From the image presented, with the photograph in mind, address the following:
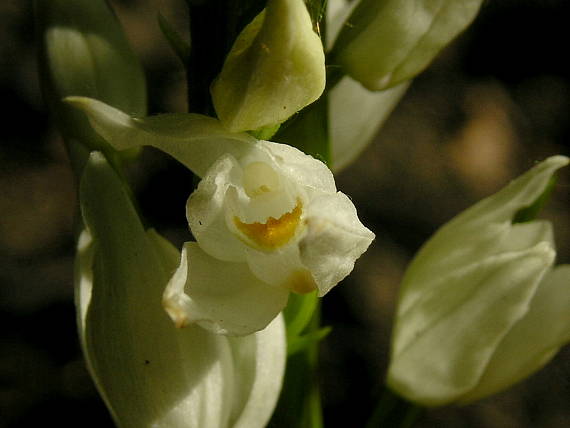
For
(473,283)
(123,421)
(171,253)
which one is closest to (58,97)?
(171,253)

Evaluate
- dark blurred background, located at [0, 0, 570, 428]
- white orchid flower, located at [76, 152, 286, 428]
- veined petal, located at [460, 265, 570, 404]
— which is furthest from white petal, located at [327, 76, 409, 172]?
dark blurred background, located at [0, 0, 570, 428]

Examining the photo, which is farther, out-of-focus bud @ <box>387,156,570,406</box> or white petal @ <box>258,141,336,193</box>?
out-of-focus bud @ <box>387,156,570,406</box>

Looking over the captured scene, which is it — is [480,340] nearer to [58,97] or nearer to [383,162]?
[58,97]

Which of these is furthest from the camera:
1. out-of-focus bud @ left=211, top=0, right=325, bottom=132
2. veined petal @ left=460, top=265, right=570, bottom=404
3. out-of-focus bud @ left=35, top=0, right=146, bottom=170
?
veined petal @ left=460, top=265, right=570, bottom=404

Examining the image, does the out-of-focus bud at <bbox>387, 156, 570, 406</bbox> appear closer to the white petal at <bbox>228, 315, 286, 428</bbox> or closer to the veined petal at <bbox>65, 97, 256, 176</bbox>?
the white petal at <bbox>228, 315, 286, 428</bbox>

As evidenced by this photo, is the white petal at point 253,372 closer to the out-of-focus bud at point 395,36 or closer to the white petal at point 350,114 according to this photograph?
the out-of-focus bud at point 395,36

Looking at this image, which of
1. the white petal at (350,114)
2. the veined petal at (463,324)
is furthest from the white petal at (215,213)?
the white petal at (350,114)
